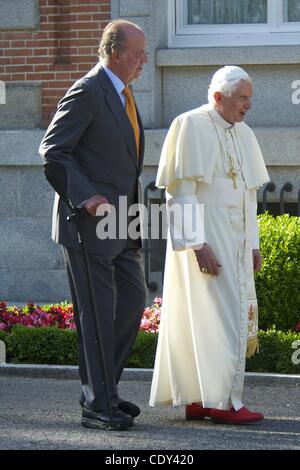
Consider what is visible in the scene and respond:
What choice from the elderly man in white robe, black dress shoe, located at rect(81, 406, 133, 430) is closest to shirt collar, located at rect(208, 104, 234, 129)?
the elderly man in white robe

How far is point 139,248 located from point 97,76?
96 cm

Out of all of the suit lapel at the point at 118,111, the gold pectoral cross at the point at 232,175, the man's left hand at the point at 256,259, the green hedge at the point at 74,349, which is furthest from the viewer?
the green hedge at the point at 74,349

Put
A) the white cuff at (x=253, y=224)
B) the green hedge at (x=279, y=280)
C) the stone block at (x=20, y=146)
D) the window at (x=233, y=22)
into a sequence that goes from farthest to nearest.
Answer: the stone block at (x=20, y=146)
the window at (x=233, y=22)
the green hedge at (x=279, y=280)
the white cuff at (x=253, y=224)

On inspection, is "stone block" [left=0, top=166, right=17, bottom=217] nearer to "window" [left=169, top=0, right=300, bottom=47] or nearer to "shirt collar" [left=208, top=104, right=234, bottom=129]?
"window" [left=169, top=0, right=300, bottom=47]

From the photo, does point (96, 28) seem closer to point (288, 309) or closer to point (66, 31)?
point (66, 31)

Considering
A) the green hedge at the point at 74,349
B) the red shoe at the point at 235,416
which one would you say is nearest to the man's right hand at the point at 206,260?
the red shoe at the point at 235,416

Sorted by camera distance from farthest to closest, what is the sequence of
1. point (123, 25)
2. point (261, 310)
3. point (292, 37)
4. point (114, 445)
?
→ point (292, 37), point (261, 310), point (123, 25), point (114, 445)

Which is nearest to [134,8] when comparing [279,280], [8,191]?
[8,191]

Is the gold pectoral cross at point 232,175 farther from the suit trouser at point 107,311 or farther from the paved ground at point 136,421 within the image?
the paved ground at point 136,421

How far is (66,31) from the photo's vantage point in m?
12.2

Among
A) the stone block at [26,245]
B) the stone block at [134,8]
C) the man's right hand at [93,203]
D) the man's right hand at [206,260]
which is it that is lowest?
the stone block at [26,245]

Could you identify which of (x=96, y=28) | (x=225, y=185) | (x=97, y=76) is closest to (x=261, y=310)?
(x=225, y=185)

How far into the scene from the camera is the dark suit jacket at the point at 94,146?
7.00 metres

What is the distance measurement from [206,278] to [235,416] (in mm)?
753
